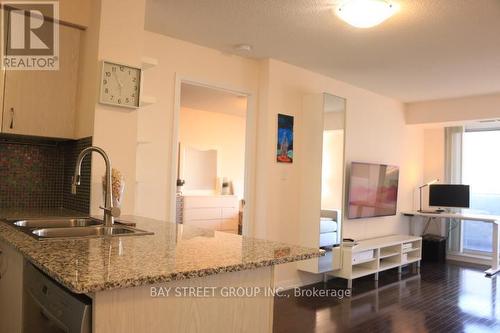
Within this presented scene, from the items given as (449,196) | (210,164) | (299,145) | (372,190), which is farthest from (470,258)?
(210,164)

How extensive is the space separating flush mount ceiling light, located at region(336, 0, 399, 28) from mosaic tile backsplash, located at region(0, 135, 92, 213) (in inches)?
76.9

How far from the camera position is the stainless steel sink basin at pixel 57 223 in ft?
6.58

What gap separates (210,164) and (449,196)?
432cm

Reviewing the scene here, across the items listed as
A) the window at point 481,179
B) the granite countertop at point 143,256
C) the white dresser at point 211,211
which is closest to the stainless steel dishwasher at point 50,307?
the granite countertop at point 143,256

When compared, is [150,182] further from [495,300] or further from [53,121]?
[495,300]

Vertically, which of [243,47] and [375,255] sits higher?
[243,47]

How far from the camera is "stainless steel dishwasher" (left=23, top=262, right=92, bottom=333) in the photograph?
1.03m

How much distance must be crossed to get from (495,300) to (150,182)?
3.78 meters

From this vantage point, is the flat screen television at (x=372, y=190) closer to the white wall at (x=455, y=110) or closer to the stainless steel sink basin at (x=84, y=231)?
the white wall at (x=455, y=110)

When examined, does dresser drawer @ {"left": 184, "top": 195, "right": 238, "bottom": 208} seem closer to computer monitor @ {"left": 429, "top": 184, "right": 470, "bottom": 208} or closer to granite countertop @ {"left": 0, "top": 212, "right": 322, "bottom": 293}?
computer monitor @ {"left": 429, "top": 184, "right": 470, "bottom": 208}

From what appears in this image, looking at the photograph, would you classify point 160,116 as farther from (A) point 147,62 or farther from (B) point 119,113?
(B) point 119,113

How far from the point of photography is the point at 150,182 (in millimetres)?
3381

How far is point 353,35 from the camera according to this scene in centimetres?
335

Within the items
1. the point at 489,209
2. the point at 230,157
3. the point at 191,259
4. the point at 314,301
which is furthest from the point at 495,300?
the point at 230,157
